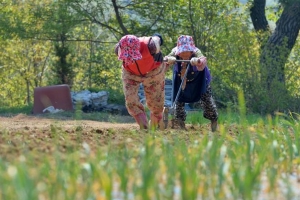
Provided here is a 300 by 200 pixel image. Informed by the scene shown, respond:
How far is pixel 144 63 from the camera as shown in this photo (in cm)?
982

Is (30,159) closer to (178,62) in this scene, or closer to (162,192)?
(162,192)

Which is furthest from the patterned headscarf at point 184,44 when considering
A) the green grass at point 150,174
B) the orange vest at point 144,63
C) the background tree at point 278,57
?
the background tree at point 278,57

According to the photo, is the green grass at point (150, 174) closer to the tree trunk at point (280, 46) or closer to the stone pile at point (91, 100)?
the tree trunk at point (280, 46)

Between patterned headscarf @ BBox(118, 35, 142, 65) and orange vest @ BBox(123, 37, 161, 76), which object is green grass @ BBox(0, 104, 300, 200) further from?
orange vest @ BBox(123, 37, 161, 76)

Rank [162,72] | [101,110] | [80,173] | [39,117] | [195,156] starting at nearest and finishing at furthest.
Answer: [80,173] → [195,156] → [162,72] → [39,117] → [101,110]

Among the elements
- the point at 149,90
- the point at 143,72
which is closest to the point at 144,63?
the point at 143,72

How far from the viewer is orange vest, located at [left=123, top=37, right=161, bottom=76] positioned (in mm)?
9664

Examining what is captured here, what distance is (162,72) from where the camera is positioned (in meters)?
10.2

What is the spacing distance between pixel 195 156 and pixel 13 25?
1695cm

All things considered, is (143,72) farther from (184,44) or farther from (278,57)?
(278,57)

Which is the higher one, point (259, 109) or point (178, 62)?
point (178, 62)

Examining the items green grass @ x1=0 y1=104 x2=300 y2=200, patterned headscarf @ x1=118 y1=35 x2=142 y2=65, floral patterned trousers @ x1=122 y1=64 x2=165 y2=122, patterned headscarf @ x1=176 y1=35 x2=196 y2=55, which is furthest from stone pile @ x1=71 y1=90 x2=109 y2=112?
green grass @ x1=0 y1=104 x2=300 y2=200

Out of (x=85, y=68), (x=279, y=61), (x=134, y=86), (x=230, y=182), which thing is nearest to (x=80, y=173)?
(x=230, y=182)

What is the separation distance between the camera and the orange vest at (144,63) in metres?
9.66
